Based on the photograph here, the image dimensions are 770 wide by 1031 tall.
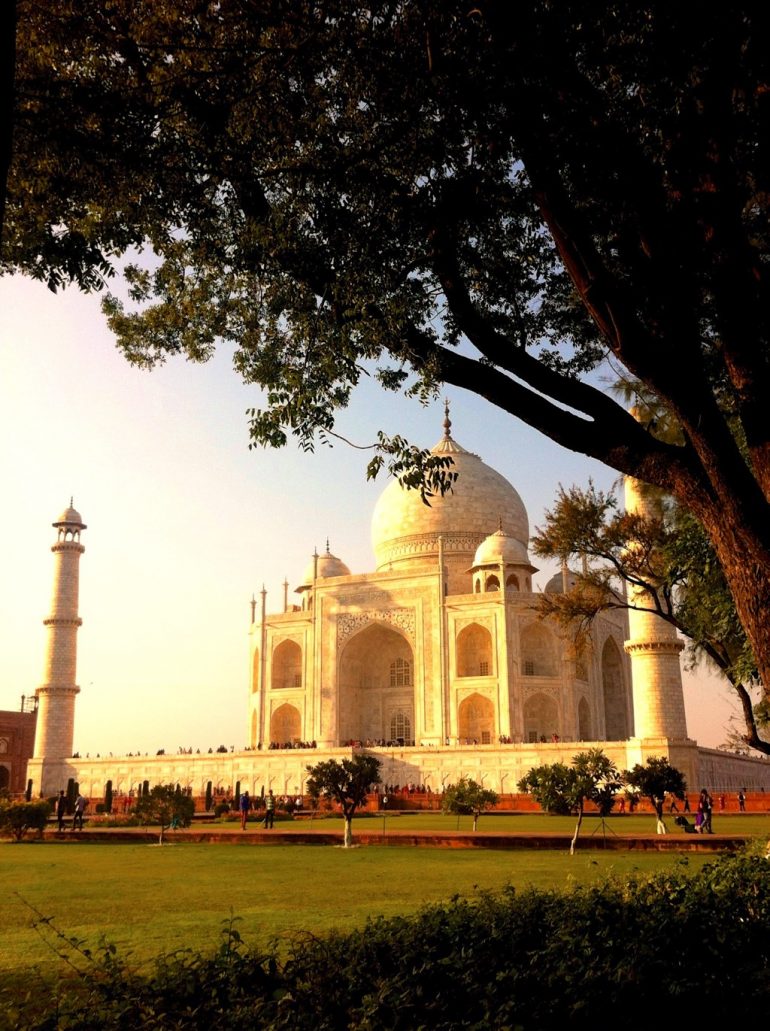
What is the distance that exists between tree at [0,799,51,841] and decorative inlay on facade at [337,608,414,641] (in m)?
20.7

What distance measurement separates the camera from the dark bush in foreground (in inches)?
112

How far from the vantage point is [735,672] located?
12.0 m

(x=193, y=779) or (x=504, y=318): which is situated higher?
(x=504, y=318)

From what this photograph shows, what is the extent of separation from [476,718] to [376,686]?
553cm

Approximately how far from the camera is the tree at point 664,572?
11875 millimetres

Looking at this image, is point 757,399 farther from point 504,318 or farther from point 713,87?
point 504,318

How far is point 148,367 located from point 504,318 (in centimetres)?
Result: 312

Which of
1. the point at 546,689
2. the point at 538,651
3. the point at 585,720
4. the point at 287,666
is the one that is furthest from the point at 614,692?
the point at 287,666

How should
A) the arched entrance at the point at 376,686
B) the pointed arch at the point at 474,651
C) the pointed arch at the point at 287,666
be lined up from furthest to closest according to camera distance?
the pointed arch at the point at 287,666 < the arched entrance at the point at 376,686 < the pointed arch at the point at 474,651

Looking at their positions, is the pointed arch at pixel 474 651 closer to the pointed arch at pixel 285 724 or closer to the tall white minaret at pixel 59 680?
the pointed arch at pixel 285 724

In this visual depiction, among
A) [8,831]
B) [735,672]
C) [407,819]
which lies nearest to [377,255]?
[735,672]

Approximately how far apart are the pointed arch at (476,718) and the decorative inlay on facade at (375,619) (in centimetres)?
357

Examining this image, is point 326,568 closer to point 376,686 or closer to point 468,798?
point 376,686

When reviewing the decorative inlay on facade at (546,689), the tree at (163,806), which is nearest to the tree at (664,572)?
the tree at (163,806)
